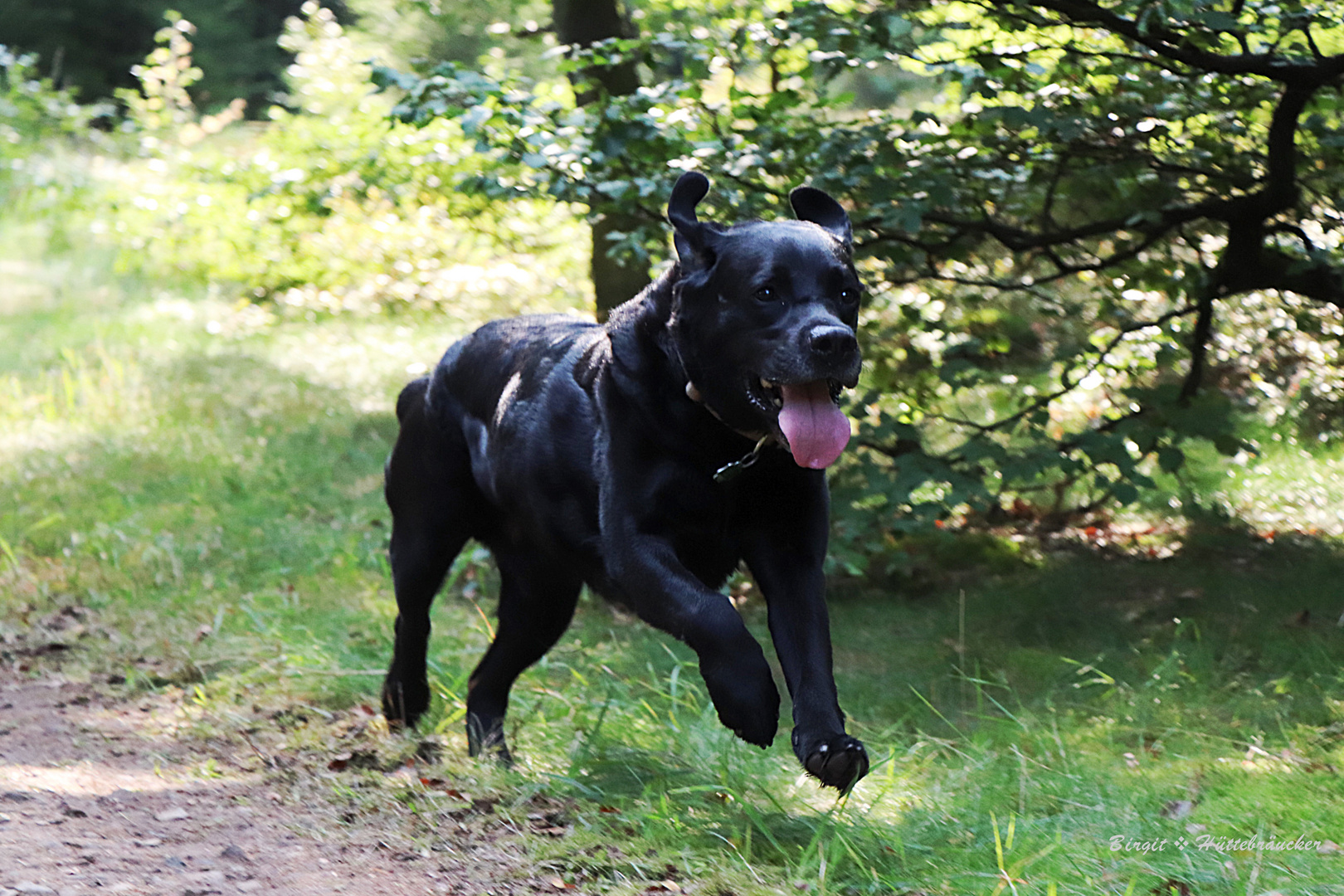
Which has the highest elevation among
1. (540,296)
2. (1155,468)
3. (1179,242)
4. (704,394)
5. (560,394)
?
(704,394)

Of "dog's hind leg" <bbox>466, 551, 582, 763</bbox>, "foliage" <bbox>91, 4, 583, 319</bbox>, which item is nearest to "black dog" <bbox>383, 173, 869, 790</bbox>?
"dog's hind leg" <bbox>466, 551, 582, 763</bbox>

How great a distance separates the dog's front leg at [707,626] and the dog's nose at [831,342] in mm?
657

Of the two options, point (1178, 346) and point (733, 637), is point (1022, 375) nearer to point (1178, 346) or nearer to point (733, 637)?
point (1178, 346)

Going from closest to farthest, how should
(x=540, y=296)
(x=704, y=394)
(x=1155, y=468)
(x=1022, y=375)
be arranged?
1. (x=704, y=394)
2. (x=1022, y=375)
3. (x=1155, y=468)
4. (x=540, y=296)

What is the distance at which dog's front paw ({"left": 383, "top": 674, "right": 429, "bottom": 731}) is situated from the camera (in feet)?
16.2

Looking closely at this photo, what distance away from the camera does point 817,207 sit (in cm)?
395

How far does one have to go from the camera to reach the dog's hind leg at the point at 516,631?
466cm

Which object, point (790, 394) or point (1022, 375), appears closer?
point (790, 394)

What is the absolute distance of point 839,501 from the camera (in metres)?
6.22

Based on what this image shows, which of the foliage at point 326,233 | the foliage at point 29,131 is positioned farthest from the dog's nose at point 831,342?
the foliage at point 29,131

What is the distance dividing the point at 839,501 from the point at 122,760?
322 centimetres

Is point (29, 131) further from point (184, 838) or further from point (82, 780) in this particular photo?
point (184, 838)

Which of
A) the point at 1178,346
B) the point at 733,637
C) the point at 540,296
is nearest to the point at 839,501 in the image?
the point at 1178,346

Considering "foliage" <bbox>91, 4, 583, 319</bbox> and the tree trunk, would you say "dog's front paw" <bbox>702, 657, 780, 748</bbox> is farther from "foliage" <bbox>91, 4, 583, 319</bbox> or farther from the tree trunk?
"foliage" <bbox>91, 4, 583, 319</bbox>
